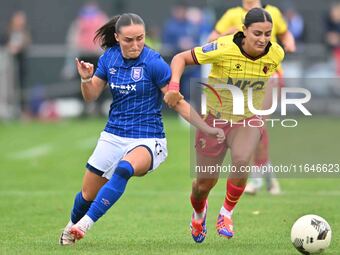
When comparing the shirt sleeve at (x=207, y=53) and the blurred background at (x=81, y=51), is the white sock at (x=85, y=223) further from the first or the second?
the blurred background at (x=81, y=51)

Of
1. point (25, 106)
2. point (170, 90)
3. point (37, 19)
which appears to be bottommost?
point (25, 106)

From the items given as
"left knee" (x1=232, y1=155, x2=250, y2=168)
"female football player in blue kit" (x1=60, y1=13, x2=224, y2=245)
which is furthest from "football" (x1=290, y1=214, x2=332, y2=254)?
"female football player in blue kit" (x1=60, y1=13, x2=224, y2=245)

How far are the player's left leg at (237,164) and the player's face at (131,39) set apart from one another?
1252 mm

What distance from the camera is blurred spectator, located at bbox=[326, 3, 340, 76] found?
25734 millimetres

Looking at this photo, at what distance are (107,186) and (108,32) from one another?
145cm

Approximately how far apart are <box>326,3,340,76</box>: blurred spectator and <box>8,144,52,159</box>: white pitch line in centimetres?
891

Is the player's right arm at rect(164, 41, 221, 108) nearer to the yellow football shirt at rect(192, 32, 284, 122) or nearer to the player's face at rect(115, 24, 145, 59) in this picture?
the yellow football shirt at rect(192, 32, 284, 122)

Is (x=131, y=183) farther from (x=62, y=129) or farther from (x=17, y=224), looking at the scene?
(x=62, y=129)

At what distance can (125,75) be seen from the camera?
28.7 feet

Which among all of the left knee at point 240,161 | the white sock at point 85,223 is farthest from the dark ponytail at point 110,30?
the white sock at point 85,223

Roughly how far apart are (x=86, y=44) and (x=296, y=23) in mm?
5349

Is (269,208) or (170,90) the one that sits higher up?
(170,90)

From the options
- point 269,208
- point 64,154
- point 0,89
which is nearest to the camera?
point 269,208

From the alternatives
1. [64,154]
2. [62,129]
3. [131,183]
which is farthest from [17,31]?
[131,183]
